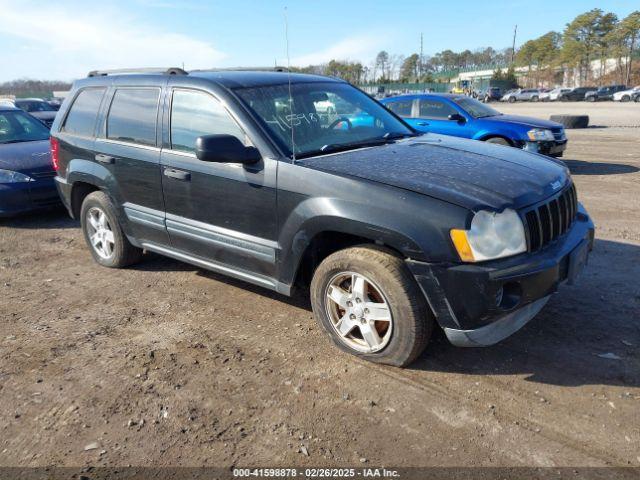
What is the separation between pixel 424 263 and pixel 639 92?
53390 millimetres

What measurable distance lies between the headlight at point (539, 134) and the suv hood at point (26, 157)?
801 centimetres

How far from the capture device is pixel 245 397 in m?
3.05

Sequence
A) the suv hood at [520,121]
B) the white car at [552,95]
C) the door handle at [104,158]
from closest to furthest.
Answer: the door handle at [104,158] → the suv hood at [520,121] → the white car at [552,95]

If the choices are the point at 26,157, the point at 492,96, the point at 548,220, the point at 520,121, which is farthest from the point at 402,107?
the point at 492,96

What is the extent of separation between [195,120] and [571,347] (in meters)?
3.14

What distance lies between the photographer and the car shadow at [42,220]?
7.14 m

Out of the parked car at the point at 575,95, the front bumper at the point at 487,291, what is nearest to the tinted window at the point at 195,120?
the front bumper at the point at 487,291

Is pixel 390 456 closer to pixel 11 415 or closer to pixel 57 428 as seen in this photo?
pixel 57 428

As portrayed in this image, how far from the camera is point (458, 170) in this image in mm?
3312

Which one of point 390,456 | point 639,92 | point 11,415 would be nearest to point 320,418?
point 390,456

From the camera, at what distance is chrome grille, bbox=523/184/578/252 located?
300 cm

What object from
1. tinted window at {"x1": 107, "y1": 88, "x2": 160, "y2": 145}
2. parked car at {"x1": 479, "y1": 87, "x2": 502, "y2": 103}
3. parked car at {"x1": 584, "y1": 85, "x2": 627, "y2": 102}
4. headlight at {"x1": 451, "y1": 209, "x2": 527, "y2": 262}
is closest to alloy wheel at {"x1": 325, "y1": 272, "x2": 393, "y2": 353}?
headlight at {"x1": 451, "y1": 209, "x2": 527, "y2": 262}

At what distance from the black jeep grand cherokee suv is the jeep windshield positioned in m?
0.02

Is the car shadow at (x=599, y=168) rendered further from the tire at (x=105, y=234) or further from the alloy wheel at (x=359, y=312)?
the tire at (x=105, y=234)
